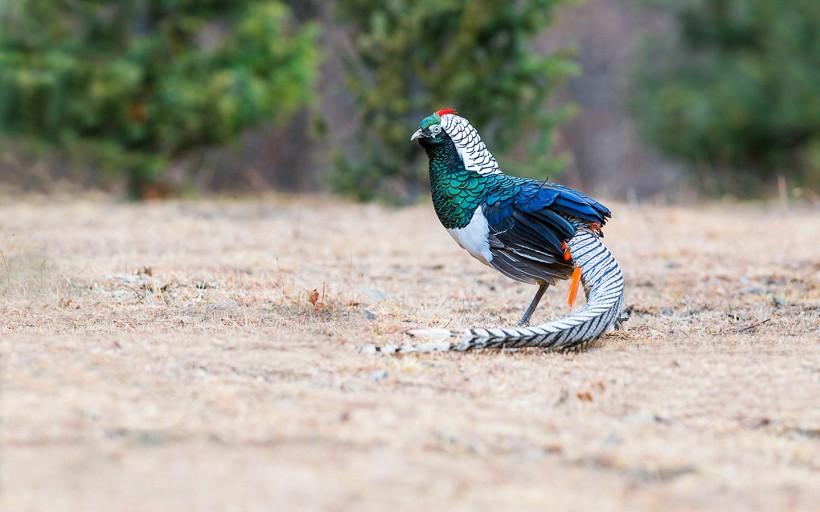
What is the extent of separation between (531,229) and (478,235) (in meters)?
0.22

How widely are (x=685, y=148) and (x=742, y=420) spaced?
11.8 meters

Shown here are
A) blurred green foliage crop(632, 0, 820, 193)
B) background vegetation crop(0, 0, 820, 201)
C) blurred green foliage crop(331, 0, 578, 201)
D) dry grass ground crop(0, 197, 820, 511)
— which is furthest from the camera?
blurred green foliage crop(632, 0, 820, 193)

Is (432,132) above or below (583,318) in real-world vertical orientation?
above

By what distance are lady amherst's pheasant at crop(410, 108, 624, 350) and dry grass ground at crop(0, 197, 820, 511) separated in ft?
0.87

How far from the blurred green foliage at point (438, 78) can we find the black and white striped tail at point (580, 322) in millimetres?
5926

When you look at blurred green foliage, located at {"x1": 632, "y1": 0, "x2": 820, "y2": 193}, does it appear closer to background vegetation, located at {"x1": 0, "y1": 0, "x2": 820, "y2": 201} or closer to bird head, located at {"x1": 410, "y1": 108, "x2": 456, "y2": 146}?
background vegetation, located at {"x1": 0, "y1": 0, "x2": 820, "y2": 201}

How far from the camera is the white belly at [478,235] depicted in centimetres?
465

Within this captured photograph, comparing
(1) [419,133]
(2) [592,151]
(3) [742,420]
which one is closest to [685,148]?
(2) [592,151]

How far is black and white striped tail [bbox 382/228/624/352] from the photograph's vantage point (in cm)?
424

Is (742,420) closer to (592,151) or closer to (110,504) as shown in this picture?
(110,504)

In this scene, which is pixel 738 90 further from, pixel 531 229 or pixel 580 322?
pixel 580 322

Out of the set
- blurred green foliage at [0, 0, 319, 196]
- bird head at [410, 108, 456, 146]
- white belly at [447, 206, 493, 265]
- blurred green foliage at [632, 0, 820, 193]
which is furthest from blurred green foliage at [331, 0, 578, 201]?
white belly at [447, 206, 493, 265]

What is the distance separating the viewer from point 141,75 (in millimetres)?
10812

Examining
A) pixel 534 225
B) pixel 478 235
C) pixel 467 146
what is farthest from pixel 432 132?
pixel 534 225
